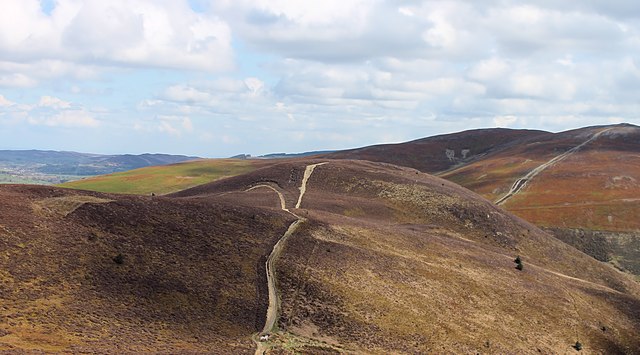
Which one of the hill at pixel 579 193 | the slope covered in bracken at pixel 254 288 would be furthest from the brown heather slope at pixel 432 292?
the hill at pixel 579 193

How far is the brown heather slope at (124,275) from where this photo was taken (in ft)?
116

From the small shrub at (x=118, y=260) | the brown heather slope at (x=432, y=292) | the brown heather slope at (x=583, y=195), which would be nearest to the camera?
the brown heather slope at (x=432, y=292)

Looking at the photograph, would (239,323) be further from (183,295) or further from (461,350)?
(461,350)

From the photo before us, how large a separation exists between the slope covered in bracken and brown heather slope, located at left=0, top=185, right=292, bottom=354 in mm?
139

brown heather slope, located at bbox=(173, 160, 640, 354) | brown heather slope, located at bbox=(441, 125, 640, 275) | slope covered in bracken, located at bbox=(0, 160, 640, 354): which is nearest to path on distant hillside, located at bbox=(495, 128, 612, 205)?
brown heather slope, located at bbox=(441, 125, 640, 275)

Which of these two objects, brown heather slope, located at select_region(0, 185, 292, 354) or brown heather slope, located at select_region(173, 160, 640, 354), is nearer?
brown heather slope, located at select_region(0, 185, 292, 354)

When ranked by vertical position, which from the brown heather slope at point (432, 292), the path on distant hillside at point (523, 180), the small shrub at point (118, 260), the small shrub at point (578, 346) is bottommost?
the small shrub at point (578, 346)

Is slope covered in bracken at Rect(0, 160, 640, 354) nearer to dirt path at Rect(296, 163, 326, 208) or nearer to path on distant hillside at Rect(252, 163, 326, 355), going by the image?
path on distant hillside at Rect(252, 163, 326, 355)

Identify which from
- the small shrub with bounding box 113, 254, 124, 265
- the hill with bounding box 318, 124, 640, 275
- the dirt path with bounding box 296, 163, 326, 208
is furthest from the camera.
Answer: the hill with bounding box 318, 124, 640, 275

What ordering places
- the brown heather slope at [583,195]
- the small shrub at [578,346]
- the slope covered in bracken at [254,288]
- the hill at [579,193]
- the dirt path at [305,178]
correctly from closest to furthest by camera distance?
the slope covered in bracken at [254,288] → the small shrub at [578,346] → the dirt path at [305,178] → the brown heather slope at [583,195] → the hill at [579,193]

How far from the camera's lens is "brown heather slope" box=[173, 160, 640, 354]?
4391cm

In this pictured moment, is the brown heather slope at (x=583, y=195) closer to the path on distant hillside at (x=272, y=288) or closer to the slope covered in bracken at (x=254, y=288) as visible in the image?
the slope covered in bracken at (x=254, y=288)

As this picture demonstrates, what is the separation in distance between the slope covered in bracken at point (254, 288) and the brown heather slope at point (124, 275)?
0.14 metres

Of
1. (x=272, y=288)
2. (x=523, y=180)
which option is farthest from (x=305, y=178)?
(x=523, y=180)
